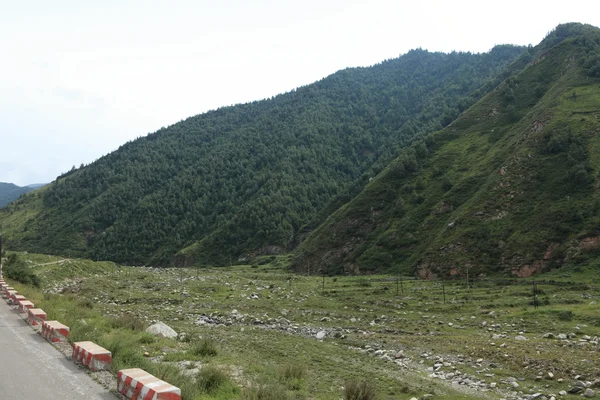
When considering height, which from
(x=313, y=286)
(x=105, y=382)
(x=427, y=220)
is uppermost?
(x=427, y=220)

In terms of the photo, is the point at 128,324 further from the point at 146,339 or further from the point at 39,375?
the point at 39,375

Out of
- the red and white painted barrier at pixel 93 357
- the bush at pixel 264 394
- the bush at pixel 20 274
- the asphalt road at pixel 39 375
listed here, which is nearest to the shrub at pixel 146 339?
the asphalt road at pixel 39 375

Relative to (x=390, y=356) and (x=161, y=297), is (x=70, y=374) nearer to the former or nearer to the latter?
(x=390, y=356)

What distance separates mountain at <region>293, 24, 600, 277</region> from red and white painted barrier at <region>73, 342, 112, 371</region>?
48.5 m

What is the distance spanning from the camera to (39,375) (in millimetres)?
12000

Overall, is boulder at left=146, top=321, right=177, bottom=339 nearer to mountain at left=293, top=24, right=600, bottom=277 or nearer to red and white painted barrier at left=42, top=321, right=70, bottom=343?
red and white painted barrier at left=42, top=321, right=70, bottom=343

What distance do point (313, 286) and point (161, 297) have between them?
1939 centimetres

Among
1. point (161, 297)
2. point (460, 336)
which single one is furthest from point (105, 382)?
point (161, 297)

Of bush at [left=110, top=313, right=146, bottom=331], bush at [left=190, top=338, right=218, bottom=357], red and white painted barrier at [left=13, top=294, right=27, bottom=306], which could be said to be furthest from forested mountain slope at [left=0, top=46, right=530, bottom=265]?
bush at [left=190, top=338, right=218, bottom=357]

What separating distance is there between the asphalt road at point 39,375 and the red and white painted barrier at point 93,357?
0.29 meters

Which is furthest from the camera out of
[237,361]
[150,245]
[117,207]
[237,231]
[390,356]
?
[117,207]

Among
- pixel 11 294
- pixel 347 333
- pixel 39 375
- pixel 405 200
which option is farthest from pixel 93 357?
pixel 405 200

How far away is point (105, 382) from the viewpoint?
38.4ft

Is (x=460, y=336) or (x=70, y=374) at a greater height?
(x=70, y=374)
